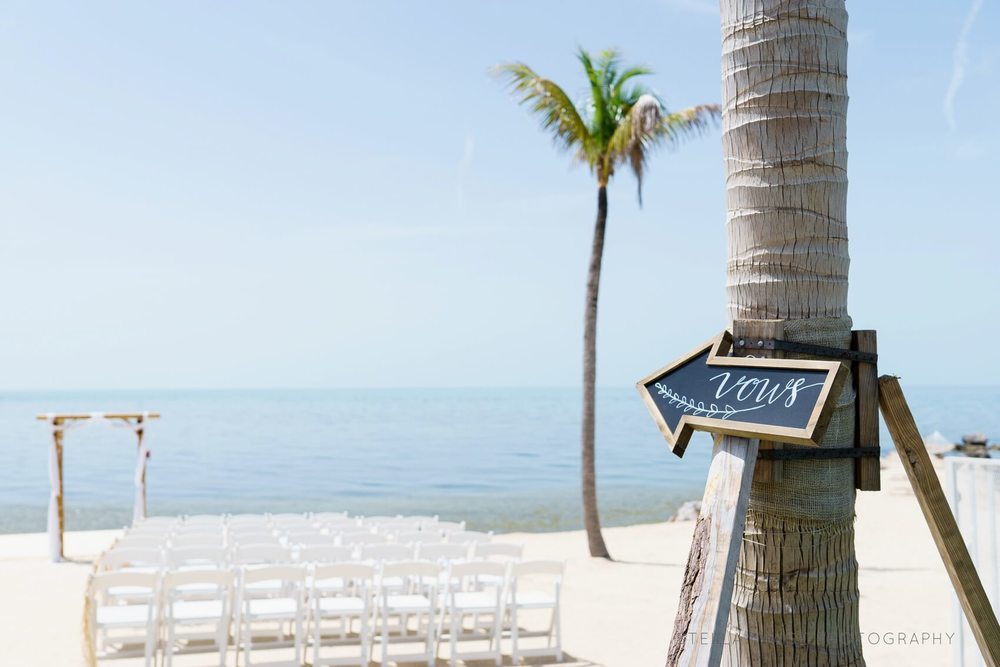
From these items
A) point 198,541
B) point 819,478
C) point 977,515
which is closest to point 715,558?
point 819,478

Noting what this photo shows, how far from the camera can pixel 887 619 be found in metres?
9.34

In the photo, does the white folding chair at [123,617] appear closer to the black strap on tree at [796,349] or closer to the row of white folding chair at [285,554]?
the row of white folding chair at [285,554]

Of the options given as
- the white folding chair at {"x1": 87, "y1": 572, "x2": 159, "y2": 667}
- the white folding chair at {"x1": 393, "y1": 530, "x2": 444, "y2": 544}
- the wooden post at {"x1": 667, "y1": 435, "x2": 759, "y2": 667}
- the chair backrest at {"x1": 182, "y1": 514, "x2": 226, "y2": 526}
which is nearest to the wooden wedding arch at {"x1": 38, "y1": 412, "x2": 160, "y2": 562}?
the chair backrest at {"x1": 182, "y1": 514, "x2": 226, "y2": 526}

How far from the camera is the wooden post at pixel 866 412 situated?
2.99m

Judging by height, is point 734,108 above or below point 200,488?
above

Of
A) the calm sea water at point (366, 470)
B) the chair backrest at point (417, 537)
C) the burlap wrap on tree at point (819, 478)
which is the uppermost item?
the burlap wrap on tree at point (819, 478)

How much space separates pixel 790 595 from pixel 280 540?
7.66 meters

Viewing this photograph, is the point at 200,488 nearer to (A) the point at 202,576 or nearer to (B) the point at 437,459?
(B) the point at 437,459

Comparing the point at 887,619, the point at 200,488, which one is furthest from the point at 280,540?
the point at 200,488

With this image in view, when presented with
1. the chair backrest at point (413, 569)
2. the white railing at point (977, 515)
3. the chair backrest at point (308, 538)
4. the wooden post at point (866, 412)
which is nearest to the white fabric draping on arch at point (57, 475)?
the chair backrest at point (308, 538)

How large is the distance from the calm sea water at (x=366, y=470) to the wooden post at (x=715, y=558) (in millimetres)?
20138

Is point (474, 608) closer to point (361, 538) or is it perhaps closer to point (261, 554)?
point (261, 554)

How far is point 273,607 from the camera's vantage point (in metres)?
7.48

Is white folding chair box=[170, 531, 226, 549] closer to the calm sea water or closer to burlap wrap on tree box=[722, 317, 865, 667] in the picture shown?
burlap wrap on tree box=[722, 317, 865, 667]
